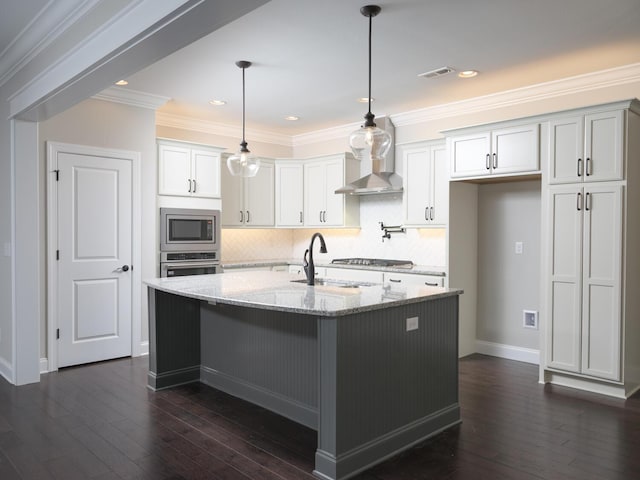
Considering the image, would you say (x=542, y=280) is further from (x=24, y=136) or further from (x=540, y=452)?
(x=24, y=136)

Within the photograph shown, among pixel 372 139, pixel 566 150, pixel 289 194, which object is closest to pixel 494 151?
pixel 566 150

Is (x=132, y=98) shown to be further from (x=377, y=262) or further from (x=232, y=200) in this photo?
(x=377, y=262)

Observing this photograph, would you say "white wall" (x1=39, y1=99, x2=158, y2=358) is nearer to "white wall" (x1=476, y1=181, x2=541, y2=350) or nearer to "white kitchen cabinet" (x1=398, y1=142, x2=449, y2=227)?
"white kitchen cabinet" (x1=398, y1=142, x2=449, y2=227)

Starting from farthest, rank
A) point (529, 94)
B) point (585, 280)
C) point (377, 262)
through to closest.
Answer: point (377, 262)
point (529, 94)
point (585, 280)

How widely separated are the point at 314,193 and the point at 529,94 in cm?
283

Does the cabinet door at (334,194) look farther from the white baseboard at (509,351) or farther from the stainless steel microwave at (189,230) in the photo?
the white baseboard at (509,351)

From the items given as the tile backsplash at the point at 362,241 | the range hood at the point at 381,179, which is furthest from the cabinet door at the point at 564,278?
the range hood at the point at 381,179

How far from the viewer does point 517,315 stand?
4957 millimetres

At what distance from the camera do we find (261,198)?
648 cm

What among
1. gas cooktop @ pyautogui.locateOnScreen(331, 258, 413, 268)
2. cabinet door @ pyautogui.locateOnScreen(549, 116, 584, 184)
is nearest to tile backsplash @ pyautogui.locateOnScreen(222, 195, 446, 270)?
gas cooktop @ pyautogui.locateOnScreen(331, 258, 413, 268)

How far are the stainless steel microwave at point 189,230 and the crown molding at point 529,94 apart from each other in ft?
8.23

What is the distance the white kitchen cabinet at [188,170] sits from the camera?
17.0 ft

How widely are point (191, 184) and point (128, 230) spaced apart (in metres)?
0.87

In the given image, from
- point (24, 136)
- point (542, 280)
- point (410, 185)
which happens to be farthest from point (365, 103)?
point (24, 136)
